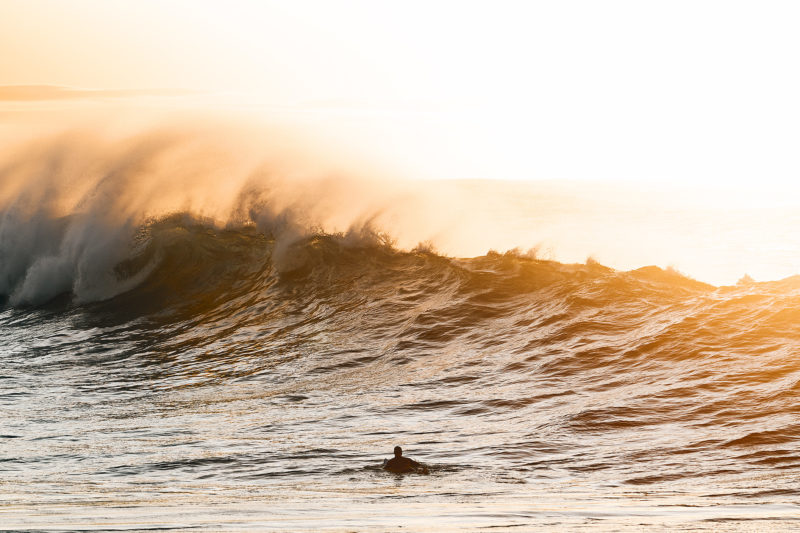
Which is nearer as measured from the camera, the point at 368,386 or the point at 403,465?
the point at 403,465

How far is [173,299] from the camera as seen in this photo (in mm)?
23438

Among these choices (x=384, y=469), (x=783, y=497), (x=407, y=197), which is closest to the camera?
(x=783, y=497)

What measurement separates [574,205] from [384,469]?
42.4 metres

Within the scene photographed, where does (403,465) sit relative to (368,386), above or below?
below

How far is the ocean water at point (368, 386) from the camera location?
27.8ft

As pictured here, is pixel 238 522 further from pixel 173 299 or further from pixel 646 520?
pixel 173 299

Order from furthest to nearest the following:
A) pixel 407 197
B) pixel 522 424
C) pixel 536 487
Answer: pixel 407 197 < pixel 522 424 < pixel 536 487

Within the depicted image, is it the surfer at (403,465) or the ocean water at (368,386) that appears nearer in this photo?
the ocean water at (368,386)

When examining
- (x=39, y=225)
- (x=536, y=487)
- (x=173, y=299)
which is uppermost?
(x=39, y=225)

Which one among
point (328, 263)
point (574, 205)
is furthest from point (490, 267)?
point (574, 205)

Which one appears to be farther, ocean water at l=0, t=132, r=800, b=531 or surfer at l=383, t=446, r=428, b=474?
surfer at l=383, t=446, r=428, b=474

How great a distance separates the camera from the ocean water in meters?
8.48

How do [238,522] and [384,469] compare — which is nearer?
[238,522]

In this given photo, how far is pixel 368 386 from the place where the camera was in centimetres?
1517
